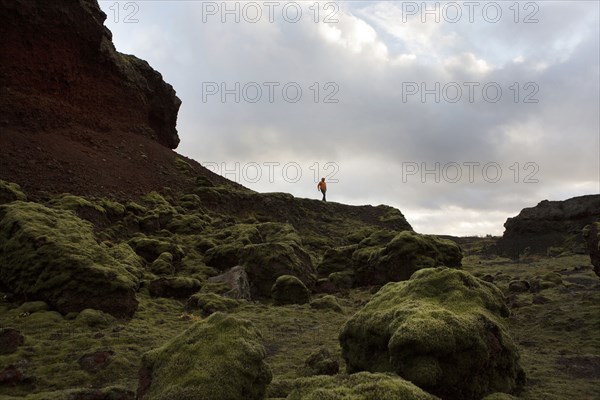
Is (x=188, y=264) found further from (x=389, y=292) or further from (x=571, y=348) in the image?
(x=571, y=348)


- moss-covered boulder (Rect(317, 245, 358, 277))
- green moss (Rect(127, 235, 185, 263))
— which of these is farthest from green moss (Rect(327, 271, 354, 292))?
green moss (Rect(127, 235, 185, 263))

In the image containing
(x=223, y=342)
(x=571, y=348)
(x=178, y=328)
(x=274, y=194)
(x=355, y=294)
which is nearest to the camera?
(x=223, y=342)

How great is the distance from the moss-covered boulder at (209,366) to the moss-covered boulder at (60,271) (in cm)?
897

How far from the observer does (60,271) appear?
18625 millimetres

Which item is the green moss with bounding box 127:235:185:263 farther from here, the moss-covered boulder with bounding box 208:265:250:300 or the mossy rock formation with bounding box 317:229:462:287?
the mossy rock formation with bounding box 317:229:462:287

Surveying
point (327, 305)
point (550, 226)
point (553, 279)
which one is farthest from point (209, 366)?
point (550, 226)

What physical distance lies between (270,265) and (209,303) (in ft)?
20.9

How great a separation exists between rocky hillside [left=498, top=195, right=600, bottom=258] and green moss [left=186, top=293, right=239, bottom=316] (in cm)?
3680

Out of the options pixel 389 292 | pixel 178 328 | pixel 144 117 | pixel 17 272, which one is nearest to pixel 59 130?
pixel 144 117

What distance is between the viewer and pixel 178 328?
59.7ft

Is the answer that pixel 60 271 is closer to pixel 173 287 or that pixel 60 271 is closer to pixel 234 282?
pixel 173 287

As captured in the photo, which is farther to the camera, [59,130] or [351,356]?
[59,130]

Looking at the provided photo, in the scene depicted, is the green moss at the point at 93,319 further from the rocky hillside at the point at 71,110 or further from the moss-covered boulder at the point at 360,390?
the rocky hillside at the point at 71,110

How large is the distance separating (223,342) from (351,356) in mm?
4142
